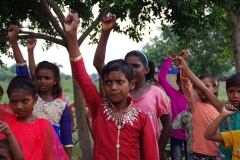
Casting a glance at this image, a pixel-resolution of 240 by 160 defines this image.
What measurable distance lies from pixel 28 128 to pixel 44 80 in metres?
0.84

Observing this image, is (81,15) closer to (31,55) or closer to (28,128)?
(31,55)

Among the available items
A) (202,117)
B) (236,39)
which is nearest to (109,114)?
(202,117)

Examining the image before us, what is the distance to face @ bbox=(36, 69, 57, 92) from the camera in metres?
3.26

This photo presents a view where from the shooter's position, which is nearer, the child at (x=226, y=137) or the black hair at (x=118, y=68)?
the black hair at (x=118, y=68)

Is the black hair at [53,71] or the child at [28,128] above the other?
the black hair at [53,71]

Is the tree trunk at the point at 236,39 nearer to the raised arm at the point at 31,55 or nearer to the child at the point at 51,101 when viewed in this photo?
the child at the point at 51,101

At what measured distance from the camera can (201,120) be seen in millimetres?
3707

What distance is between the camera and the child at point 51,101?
3.18m

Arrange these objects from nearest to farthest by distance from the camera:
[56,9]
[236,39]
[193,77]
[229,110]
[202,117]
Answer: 1. [229,110]
2. [193,77]
3. [202,117]
4. [56,9]
5. [236,39]

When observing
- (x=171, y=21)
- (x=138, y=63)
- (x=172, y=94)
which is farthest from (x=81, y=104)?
(x=138, y=63)

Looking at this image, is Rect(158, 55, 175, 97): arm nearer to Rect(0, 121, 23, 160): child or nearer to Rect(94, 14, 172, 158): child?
Rect(94, 14, 172, 158): child

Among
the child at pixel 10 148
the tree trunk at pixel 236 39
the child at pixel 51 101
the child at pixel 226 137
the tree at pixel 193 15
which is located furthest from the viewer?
the tree trunk at pixel 236 39

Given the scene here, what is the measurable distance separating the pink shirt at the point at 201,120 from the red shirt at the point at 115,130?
1234 millimetres

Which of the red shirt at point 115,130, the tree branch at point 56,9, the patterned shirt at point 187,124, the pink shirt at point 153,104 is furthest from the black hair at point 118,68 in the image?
the tree branch at point 56,9
